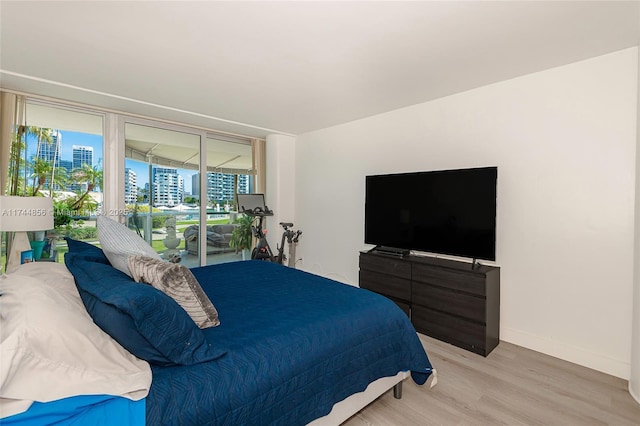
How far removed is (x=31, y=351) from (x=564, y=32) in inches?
133

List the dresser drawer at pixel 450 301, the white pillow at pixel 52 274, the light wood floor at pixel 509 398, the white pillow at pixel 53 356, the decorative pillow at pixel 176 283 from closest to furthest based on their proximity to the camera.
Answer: the white pillow at pixel 53 356, the decorative pillow at pixel 176 283, the white pillow at pixel 52 274, the light wood floor at pixel 509 398, the dresser drawer at pixel 450 301

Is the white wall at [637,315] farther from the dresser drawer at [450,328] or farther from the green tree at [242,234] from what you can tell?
the green tree at [242,234]

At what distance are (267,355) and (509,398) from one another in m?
1.84

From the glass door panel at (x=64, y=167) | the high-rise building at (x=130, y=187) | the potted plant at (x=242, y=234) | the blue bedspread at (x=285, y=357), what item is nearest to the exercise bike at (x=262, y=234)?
the potted plant at (x=242, y=234)

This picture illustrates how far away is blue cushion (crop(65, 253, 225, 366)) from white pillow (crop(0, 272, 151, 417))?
0.05 metres

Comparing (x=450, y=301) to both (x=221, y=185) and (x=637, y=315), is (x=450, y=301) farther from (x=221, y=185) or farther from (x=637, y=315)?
(x=221, y=185)

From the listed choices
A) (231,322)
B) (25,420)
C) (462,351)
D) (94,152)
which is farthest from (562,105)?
(94,152)

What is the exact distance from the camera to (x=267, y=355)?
140cm

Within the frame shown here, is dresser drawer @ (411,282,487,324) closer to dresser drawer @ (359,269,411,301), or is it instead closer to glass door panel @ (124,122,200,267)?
dresser drawer @ (359,269,411,301)

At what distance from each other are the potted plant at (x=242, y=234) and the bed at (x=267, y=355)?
3.18 meters

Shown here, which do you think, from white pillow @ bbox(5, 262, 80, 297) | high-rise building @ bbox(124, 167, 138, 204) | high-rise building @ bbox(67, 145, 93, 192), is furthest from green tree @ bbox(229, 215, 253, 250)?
white pillow @ bbox(5, 262, 80, 297)

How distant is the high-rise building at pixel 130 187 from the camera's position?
415cm

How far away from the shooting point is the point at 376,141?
4180 millimetres

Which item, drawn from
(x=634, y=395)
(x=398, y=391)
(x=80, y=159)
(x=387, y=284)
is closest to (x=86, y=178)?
(x=80, y=159)
